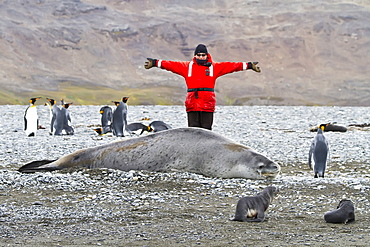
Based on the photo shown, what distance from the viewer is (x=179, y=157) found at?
6.89 m

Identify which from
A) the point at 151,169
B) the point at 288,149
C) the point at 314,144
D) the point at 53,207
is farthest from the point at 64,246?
the point at 288,149

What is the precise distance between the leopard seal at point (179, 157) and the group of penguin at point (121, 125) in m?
6.37

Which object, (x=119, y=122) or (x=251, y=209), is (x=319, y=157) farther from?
(x=119, y=122)

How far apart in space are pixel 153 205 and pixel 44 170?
7.60 feet

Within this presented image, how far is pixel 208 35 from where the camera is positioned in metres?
89.4

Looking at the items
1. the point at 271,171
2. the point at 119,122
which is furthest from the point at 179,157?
the point at 119,122

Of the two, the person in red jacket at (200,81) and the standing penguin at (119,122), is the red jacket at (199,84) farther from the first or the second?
the standing penguin at (119,122)

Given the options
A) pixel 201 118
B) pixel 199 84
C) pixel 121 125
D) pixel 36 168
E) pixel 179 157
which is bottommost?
pixel 36 168

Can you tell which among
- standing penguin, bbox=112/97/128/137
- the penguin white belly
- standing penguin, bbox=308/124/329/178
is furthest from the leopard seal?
the penguin white belly

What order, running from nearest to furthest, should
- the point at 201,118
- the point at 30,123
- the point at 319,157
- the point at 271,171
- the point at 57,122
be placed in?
the point at 271,171, the point at 319,157, the point at 201,118, the point at 30,123, the point at 57,122

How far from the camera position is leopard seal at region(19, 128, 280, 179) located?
6.64 m

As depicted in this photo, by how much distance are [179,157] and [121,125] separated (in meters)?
6.92

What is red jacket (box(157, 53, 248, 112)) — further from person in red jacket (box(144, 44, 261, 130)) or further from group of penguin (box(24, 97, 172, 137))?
group of penguin (box(24, 97, 172, 137))

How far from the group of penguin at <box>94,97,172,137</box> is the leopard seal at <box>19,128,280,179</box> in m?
6.37
